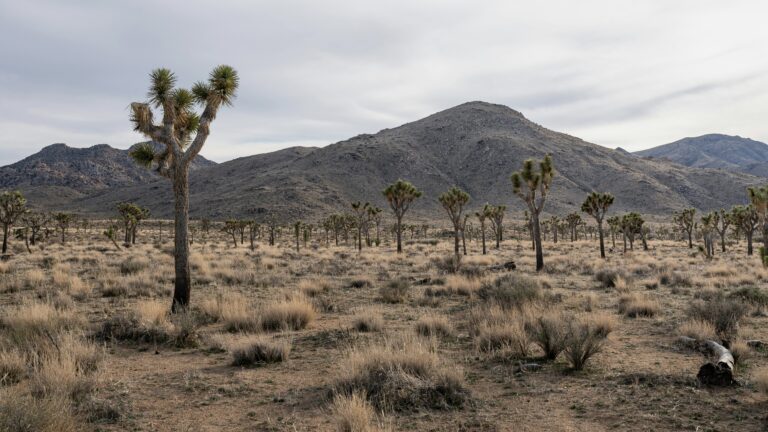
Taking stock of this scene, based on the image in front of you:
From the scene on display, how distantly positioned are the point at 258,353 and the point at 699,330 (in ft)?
27.8

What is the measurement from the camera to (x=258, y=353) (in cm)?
816

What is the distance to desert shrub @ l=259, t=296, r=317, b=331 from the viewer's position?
10703mm

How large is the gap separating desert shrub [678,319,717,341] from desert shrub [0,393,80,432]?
10.2 meters

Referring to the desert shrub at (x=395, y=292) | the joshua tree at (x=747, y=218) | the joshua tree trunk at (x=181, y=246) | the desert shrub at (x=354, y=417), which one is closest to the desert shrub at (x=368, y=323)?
the desert shrub at (x=395, y=292)

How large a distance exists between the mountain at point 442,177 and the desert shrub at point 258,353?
103 metres

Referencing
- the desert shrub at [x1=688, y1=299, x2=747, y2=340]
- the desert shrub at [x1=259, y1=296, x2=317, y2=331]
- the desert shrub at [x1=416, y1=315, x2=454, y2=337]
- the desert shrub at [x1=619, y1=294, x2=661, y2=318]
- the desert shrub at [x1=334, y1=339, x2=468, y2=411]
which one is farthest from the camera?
the desert shrub at [x1=619, y1=294, x2=661, y2=318]

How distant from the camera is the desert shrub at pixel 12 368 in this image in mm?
6547

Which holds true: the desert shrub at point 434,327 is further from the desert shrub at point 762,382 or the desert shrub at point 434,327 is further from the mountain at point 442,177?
the mountain at point 442,177

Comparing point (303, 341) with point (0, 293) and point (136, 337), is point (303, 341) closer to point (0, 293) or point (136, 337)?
point (136, 337)

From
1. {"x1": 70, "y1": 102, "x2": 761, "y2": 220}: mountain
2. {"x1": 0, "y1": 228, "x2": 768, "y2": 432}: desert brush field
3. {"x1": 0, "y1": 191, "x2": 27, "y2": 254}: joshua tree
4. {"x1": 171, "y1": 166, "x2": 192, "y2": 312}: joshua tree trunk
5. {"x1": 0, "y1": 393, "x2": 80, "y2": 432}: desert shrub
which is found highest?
{"x1": 70, "y1": 102, "x2": 761, "y2": 220}: mountain

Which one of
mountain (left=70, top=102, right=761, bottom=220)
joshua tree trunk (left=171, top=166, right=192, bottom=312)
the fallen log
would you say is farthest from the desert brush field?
mountain (left=70, top=102, right=761, bottom=220)

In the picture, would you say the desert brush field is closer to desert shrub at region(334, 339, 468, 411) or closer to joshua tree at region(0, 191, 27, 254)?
desert shrub at region(334, 339, 468, 411)

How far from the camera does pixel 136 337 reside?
9539mm

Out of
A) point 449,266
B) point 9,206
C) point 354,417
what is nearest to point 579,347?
point 354,417
